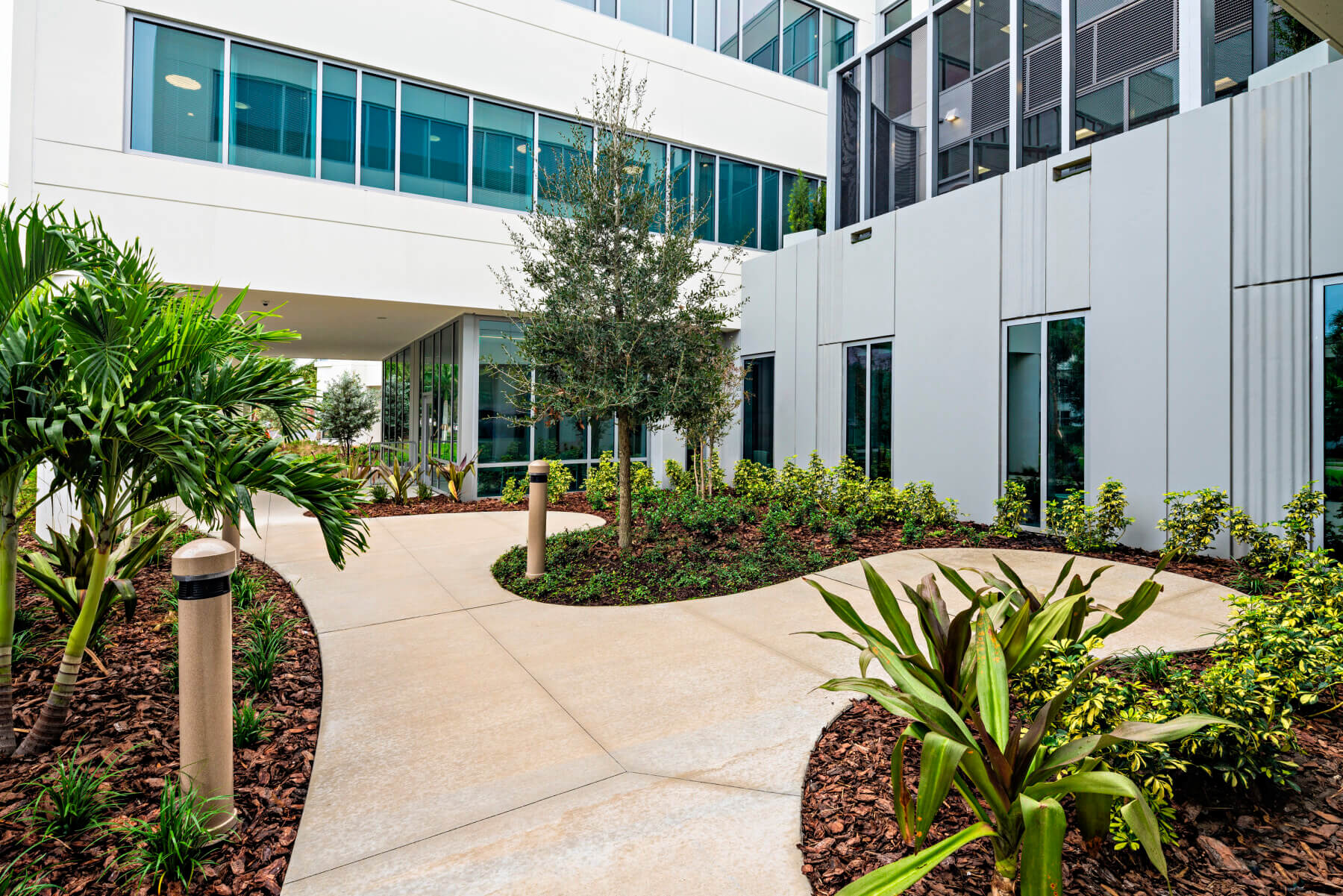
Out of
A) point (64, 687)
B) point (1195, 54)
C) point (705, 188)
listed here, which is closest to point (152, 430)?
point (64, 687)

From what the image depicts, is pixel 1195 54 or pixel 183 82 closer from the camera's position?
pixel 1195 54

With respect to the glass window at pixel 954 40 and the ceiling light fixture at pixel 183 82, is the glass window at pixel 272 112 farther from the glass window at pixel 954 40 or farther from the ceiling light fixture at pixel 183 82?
the glass window at pixel 954 40

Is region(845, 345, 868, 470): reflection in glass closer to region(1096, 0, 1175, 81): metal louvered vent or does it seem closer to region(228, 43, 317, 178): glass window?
region(1096, 0, 1175, 81): metal louvered vent

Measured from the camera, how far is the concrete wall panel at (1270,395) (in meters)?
5.86

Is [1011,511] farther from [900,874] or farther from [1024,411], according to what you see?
[900,874]

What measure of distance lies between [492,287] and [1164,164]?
9.37 meters

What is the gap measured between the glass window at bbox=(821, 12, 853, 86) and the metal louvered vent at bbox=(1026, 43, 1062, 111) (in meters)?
5.80

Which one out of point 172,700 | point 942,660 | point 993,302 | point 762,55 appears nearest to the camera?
point 942,660

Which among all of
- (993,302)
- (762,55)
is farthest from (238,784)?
(762,55)

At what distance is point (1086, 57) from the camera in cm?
1019

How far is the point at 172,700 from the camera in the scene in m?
3.39

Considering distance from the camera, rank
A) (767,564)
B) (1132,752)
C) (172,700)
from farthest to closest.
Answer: (767,564) → (172,700) → (1132,752)

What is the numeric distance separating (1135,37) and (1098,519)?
299 inches

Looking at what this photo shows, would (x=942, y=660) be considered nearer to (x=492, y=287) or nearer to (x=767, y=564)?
(x=767, y=564)
